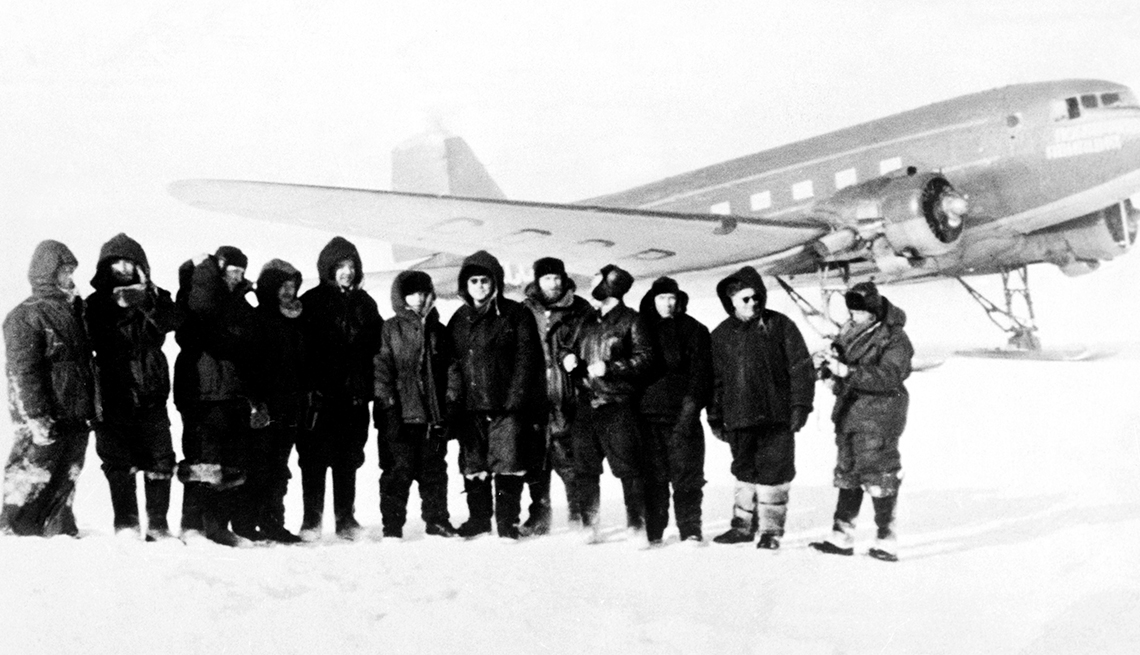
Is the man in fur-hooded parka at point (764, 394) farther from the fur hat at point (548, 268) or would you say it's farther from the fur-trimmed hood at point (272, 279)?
the fur-trimmed hood at point (272, 279)

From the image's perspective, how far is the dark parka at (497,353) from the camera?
462cm

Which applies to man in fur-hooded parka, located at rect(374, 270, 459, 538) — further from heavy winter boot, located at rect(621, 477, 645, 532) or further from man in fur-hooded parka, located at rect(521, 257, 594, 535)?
heavy winter boot, located at rect(621, 477, 645, 532)

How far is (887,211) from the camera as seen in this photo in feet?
29.2

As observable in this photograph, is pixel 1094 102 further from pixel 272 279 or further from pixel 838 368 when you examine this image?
pixel 272 279

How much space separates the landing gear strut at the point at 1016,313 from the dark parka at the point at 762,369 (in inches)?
281

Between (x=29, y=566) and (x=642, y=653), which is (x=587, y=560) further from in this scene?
(x=29, y=566)

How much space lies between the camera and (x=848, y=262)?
9.59 metres

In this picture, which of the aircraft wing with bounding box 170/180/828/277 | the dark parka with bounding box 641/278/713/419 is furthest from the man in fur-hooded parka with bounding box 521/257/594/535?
the aircraft wing with bounding box 170/180/828/277

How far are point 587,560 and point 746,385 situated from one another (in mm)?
1089

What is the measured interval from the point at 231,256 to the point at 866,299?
2.95 metres

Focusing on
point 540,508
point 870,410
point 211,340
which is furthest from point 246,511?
point 870,410

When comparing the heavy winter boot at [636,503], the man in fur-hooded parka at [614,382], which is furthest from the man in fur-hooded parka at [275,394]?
the heavy winter boot at [636,503]

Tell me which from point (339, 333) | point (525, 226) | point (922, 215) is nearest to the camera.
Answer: point (339, 333)

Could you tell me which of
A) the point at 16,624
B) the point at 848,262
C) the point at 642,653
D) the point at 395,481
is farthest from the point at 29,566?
the point at 848,262
